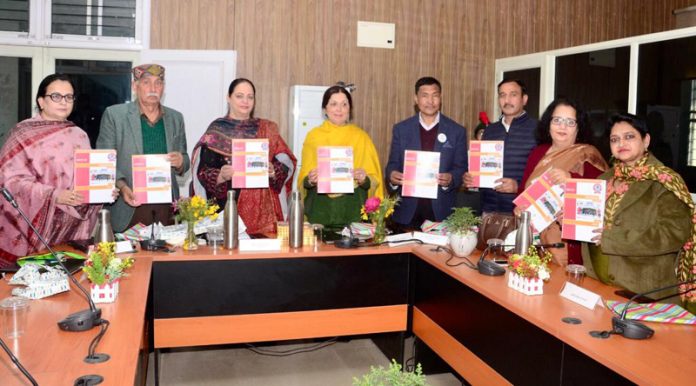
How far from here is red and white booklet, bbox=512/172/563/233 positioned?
10.1 feet

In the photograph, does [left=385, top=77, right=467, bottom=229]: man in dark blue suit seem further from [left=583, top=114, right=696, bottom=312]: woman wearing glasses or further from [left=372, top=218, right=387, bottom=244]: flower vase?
[left=583, top=114, right=696, bottom=312]: woman wearing glasses

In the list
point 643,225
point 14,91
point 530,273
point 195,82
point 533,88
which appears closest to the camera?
point 530,273

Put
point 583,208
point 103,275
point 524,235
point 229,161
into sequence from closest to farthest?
point 103,275
point 583,208
point 524,235
point 229,161

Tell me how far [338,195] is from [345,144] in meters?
0.35

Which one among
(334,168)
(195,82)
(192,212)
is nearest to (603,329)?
(334,168)

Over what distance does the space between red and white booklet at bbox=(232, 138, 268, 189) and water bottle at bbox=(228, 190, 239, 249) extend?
13.3 inches

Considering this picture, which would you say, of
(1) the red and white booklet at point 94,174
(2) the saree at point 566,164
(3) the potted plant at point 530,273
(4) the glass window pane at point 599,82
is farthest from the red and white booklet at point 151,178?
(4) the glass window pane at point 599,82

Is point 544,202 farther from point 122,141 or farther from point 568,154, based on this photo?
point 122,141

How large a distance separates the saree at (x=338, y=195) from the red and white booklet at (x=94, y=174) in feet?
4.18

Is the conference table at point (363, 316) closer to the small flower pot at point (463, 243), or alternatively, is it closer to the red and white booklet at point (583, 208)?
the small flower pot at point (463, 243)

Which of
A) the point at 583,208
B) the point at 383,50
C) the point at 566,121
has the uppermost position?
the point at 383,50

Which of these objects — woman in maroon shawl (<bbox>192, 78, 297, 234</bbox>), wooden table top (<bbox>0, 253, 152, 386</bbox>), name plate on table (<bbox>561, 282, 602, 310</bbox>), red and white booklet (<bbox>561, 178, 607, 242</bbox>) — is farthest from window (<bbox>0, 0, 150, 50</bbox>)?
name plate on table (<bbox>561, 282, 602, 310</bbox>)

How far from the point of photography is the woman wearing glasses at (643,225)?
259cm

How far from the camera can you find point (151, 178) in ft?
11.1
